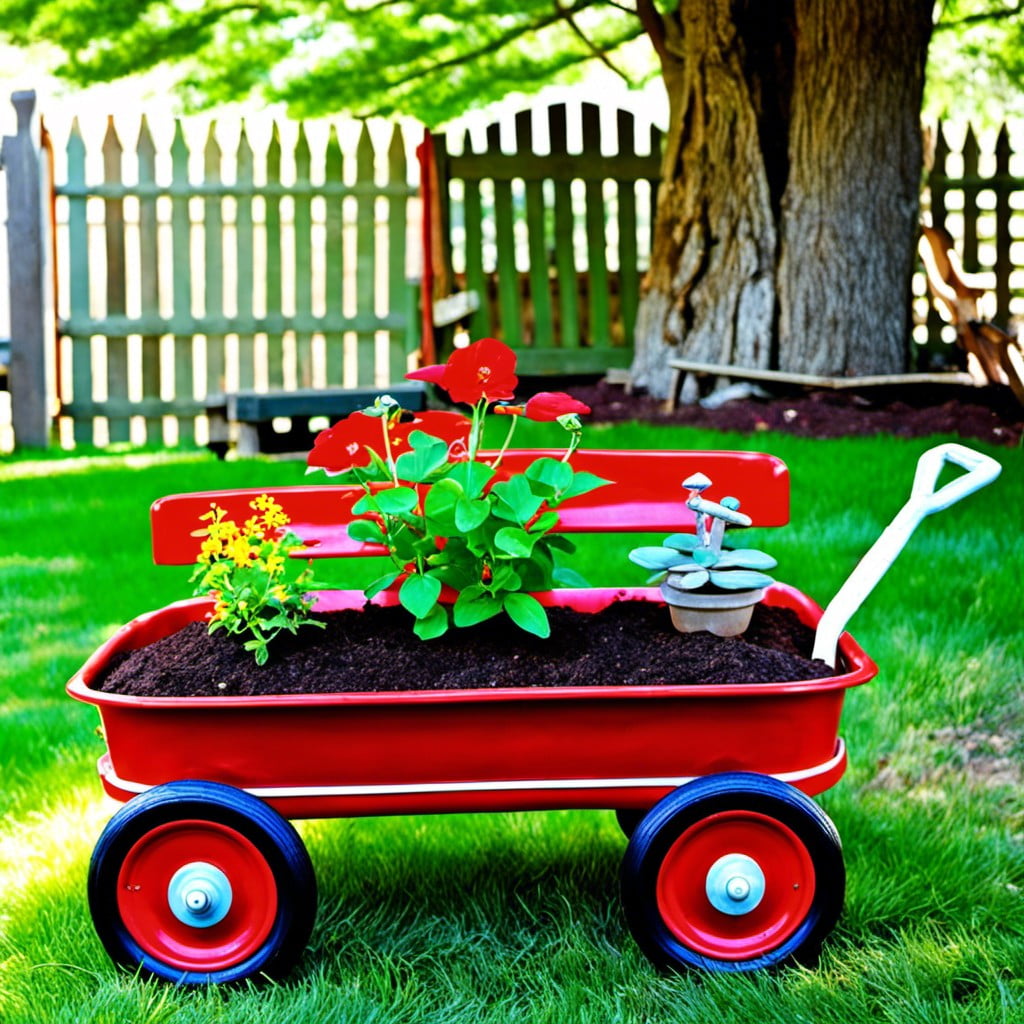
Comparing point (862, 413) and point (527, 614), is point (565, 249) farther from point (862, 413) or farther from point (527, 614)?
point (527, 614)

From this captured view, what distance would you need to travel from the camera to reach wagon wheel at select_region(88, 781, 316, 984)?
6.72 feet

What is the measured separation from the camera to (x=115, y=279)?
805 cm

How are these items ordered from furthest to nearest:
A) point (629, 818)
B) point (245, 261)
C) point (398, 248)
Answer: point (398, 248) → point (245, 261) → point (629, 818)

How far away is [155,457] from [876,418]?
3.62 m

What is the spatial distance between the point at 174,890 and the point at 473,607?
642 mm

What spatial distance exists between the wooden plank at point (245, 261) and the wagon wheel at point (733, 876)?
Answer: 632 centimetres

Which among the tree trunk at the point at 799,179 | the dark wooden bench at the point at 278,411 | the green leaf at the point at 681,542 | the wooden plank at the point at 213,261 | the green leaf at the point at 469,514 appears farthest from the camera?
the wooden plank at the point at 213,261

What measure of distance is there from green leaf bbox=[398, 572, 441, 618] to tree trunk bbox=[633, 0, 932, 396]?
5.15m

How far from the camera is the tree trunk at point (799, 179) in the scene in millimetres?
6742

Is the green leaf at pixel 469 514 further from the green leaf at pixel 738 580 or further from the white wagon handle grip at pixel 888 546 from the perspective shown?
the white wagon handle grip at pixel 888 546

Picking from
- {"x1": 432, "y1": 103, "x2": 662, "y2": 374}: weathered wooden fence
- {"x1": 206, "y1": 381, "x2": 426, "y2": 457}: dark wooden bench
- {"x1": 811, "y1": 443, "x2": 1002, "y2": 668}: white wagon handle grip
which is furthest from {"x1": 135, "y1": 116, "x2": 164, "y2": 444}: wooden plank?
{"x1": 811, "y1": 443, "x2": 1002, "y2": 668}: white wagon handle grip

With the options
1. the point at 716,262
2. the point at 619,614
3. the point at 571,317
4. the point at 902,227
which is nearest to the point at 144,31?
the point at 571,317

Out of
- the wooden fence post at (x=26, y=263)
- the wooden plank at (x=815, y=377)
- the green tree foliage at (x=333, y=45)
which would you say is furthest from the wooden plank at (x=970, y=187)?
the wooden fence post at (x=26, y=263)

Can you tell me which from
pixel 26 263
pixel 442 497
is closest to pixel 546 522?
pixel 442 497
